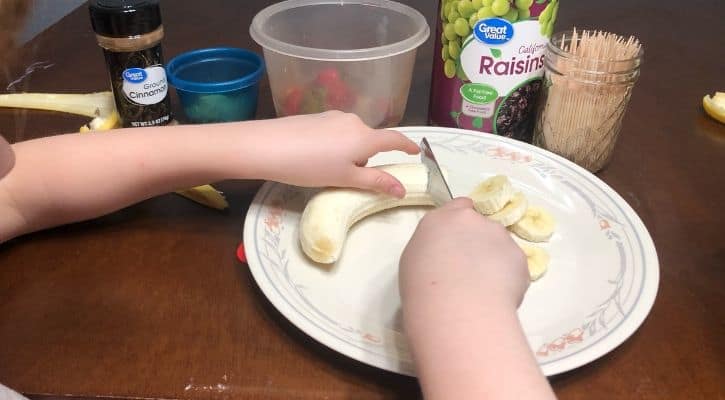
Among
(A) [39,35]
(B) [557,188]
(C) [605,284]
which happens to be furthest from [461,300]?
(A) [39,35]

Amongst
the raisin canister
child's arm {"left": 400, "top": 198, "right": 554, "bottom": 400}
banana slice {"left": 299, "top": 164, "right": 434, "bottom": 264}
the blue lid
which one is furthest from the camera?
the blue lid

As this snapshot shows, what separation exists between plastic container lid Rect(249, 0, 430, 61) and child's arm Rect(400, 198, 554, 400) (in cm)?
34

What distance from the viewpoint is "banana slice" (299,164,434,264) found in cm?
54

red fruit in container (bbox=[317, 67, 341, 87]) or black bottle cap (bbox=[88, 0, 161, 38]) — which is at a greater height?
black bottle cap (bbox=[88, 0, 161, 38])

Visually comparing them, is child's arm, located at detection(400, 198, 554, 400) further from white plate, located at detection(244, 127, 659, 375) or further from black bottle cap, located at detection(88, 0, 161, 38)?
black bottle cap, located at detection(88, 0, 161, 38)

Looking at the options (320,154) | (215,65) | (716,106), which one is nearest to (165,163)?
(320,154)

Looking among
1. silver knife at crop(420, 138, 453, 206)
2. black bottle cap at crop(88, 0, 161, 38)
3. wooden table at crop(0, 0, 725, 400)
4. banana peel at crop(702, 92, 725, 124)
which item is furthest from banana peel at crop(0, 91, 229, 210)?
banana peel at crop(702, 92, 725, 124)

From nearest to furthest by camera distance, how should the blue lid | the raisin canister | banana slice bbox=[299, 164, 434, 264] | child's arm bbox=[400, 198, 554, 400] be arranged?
child's arm bbox=[400, 198, 554, 400] < banana slice bbox=[299, 164, 434, 264] < the raisin canister < the blue lid

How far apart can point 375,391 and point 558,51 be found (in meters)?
0.42

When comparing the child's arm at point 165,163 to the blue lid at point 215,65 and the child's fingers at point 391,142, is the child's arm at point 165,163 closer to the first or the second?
Result: the child's fingers at point 391,142

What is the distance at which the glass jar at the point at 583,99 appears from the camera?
666mm

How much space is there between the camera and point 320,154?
1.88ft

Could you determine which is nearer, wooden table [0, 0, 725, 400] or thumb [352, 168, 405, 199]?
wooden table [0, 0, 725, 400]

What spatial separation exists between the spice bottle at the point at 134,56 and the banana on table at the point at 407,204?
25cm
